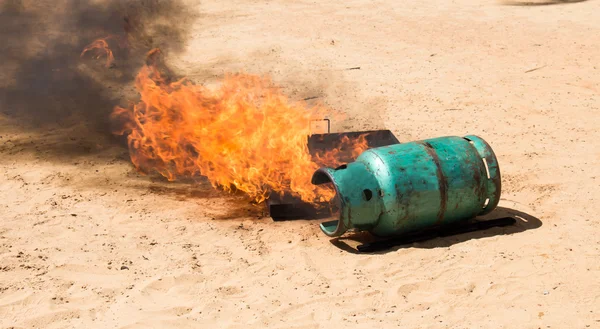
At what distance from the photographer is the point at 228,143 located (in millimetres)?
7785

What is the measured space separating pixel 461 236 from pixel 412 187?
844mm

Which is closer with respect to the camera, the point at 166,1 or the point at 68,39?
the point at 68,39

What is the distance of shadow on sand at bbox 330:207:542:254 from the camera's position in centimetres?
641

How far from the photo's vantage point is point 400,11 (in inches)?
591

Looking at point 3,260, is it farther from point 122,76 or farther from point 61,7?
point 61,7

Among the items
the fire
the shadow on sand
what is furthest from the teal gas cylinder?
the fire

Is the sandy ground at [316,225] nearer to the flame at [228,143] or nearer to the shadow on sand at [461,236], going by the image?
the shadow on sand at [461,236]

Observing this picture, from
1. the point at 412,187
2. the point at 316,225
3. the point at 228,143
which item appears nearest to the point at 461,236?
the point at 412,187

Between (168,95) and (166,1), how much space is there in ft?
19.8

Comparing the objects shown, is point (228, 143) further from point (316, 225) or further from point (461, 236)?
point (461, 236)

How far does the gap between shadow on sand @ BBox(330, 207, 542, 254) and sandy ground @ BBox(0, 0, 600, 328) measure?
3 centimetres

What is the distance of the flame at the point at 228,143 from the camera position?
291 inches

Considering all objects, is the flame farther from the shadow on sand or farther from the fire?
the fire

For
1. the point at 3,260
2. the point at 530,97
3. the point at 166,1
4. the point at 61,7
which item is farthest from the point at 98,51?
the point at 530,97
